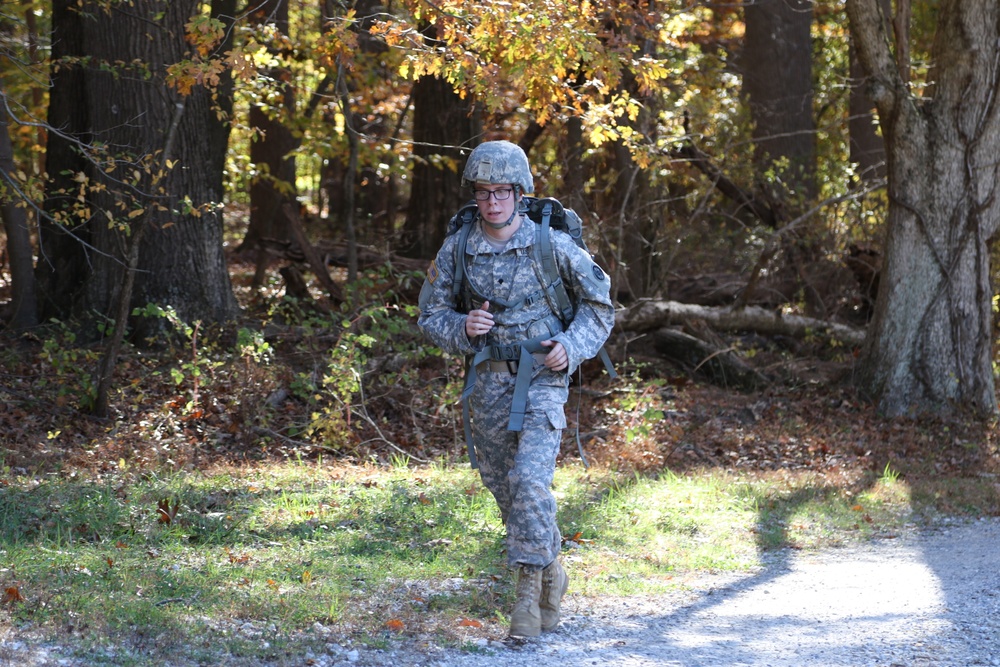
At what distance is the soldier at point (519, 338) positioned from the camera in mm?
4895

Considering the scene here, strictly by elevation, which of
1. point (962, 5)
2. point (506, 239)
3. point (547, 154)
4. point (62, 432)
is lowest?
point (62, 432)

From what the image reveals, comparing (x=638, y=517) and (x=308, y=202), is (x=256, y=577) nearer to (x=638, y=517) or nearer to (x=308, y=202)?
(x=638, y=517)

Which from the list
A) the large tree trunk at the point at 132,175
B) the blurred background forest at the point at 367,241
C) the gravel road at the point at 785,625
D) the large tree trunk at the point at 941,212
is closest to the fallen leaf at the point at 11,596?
the gravel road at the point at 785,625

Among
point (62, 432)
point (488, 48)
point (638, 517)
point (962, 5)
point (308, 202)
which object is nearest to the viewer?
point (638, 517)

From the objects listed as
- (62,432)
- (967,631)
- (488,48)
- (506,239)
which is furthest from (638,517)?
(62,432)

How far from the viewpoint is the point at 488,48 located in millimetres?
8547

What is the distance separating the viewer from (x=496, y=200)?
16.4ft

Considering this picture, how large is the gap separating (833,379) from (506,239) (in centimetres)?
785

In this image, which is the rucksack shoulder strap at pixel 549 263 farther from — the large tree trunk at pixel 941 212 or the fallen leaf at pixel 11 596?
the large tree trunk at pixel 941 212

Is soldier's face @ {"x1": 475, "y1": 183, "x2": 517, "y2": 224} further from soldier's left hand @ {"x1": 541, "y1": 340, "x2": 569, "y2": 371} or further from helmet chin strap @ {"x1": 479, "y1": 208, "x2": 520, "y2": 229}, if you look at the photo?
soldier's left hand @ {"x1": 541, "y1": 340, "x2": 569, "y2": 371}

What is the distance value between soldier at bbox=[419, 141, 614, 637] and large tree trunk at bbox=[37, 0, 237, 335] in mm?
6055

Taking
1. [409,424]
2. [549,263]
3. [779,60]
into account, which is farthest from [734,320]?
[549,263]

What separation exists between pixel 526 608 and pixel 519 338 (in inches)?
46.2

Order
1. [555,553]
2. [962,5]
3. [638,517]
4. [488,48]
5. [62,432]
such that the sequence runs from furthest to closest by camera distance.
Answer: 1. [962,5]
2. [62,432]
3. [488,48]
4. [638,517]
5. [555,553]
